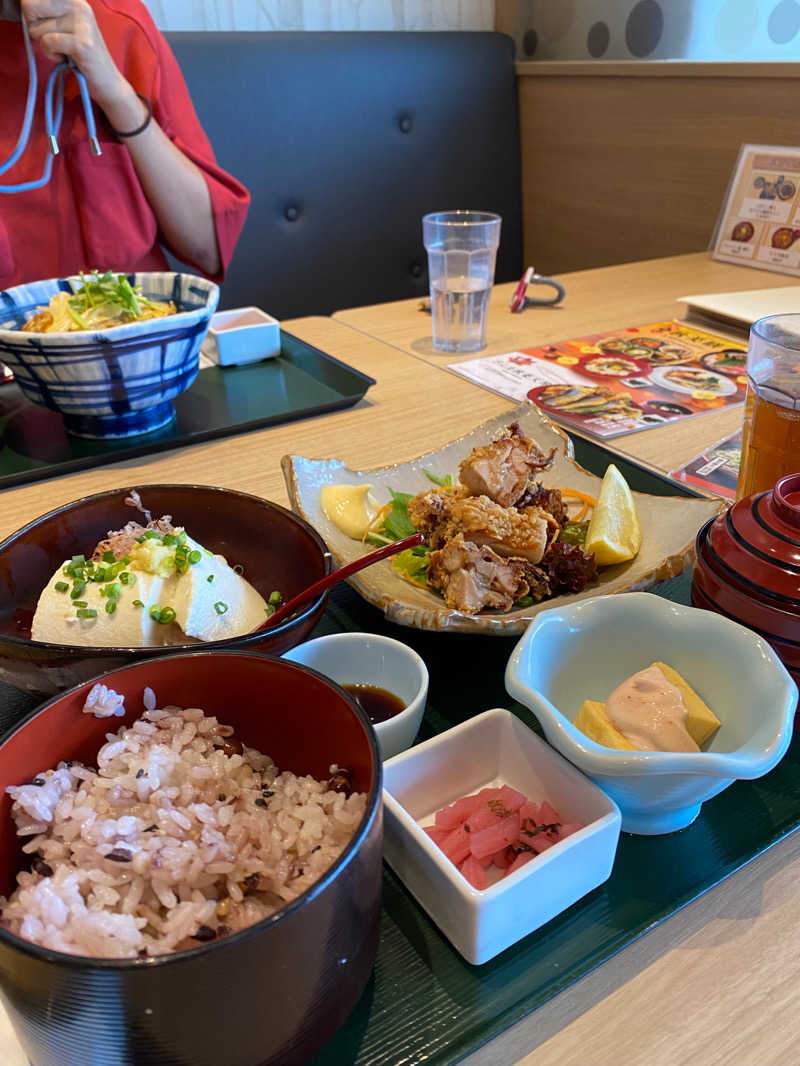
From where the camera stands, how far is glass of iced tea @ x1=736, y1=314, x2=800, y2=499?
1.05 meters

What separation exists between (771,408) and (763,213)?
5.39 feet

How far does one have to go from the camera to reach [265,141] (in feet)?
9.55

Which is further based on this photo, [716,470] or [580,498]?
[716,470]

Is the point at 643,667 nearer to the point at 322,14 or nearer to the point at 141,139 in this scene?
the point at 141,139

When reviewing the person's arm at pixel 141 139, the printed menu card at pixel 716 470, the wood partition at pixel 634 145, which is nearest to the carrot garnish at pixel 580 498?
the printed menu card at pixel 716 470

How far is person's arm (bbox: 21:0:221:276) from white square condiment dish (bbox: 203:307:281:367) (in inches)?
21.3

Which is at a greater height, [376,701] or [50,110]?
[50,110]

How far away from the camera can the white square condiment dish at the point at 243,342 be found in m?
1.70

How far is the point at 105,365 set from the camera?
129cm

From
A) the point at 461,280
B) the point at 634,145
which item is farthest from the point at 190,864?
the point at 634,145

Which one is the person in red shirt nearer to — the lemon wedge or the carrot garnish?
the carrot garnish

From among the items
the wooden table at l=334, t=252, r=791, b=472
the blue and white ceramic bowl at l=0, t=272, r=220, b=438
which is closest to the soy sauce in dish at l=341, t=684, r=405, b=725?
the blue and white ceramic bowl at l=0, t=272, r=220, b=438

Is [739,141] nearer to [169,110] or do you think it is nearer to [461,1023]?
[169,110]

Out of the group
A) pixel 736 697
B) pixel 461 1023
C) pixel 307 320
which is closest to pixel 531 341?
pixel 307 320
